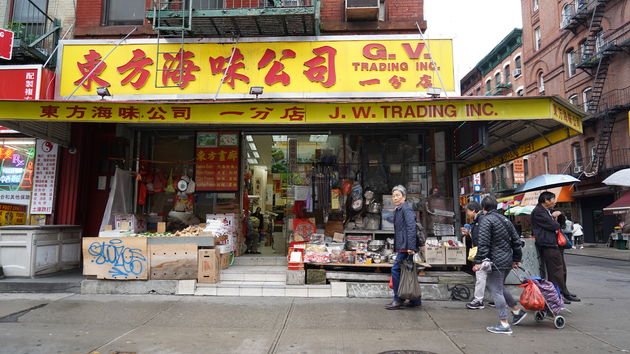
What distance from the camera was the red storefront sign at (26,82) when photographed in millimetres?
8797

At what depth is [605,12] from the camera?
25.0 metres

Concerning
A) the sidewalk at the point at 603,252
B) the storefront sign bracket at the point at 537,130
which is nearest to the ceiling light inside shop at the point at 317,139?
the storefront sign bracket at the point at 537,130

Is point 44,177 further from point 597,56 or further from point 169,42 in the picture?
point 597,56

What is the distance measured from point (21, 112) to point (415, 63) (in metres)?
7.73

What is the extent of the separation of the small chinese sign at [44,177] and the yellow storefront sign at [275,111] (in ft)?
7.25

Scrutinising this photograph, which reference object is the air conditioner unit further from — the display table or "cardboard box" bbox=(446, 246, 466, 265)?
the display table

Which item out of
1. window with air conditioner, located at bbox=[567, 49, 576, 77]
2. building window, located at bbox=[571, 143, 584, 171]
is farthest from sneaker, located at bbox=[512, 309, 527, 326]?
window with air conditioner, located at bbox=[567, 49, 576, 77]

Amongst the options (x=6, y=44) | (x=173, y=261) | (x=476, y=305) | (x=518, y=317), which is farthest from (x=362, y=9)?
(x=6, y=44)

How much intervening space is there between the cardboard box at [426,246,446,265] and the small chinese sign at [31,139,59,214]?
8.32 m

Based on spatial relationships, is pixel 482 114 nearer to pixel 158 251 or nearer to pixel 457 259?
pixel 457 259

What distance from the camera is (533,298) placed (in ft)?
17.8

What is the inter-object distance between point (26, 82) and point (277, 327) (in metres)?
7.97

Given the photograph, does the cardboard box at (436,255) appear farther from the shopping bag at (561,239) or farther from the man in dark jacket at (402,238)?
the shopping bag at (561,239)

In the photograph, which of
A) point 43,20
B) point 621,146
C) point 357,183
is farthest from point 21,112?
point 621,146
